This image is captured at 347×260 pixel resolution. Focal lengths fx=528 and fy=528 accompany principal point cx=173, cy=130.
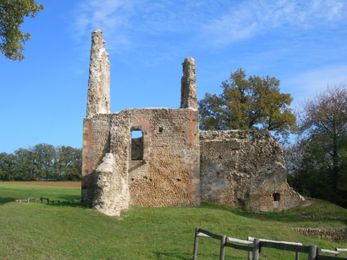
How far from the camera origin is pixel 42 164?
99125 mm

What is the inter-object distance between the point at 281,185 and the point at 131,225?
12.7m

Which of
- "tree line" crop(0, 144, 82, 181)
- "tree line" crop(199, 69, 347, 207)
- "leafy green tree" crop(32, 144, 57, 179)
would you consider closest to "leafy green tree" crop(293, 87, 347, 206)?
"tree line" crop(199, 69, 347, 207)

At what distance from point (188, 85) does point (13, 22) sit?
12.5 m

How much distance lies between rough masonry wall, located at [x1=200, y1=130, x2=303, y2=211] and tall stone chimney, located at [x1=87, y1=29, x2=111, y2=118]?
640 cm

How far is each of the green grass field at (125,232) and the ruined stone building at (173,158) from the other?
2.04 m

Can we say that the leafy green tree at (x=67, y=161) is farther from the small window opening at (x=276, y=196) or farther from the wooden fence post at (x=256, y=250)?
the wooden fence post at (x=256, y=250)

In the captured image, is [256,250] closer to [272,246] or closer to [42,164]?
[272,246]

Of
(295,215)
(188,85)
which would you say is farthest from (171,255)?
(188,85)

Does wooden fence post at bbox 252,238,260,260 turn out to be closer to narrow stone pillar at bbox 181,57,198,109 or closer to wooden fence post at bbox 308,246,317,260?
wooden fence post at bbox 308,246,317,260

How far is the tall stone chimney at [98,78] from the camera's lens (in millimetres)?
28328

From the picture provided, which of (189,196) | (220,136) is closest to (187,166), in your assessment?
(189,196)

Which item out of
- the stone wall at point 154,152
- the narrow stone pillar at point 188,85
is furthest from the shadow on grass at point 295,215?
the narrow stone pillar at point 188,85

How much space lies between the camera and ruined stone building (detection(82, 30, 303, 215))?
89.7ft

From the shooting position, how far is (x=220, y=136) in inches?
1253
